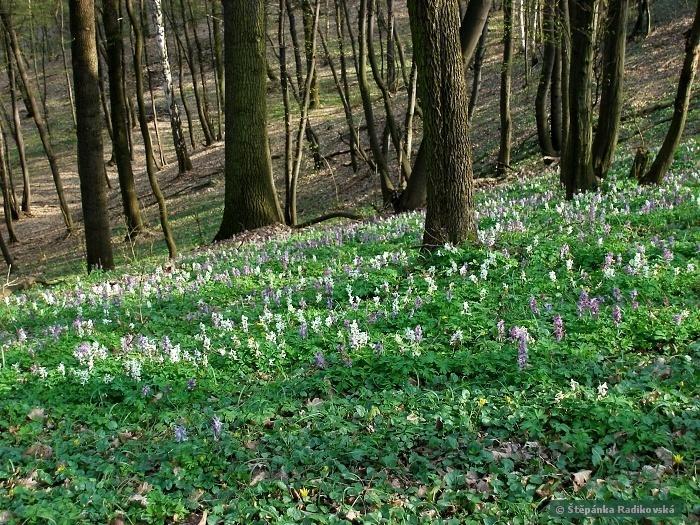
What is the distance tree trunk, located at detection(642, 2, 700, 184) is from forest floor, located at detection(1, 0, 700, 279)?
4094 mm

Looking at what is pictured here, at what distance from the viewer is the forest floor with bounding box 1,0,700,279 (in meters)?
19.4

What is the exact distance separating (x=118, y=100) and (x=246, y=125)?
6648mm

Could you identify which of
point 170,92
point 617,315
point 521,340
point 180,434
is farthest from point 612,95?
point 170,92

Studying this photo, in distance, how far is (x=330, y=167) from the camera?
21.7m

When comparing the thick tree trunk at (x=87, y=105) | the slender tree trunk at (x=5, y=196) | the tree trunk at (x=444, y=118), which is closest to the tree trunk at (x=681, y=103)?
the tree trunk at (x=444, y=118)

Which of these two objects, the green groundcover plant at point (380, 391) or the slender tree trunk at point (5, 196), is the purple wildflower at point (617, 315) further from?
the slender tree trunk at point (5, 196)

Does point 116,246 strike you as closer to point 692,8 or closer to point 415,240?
point 415,240

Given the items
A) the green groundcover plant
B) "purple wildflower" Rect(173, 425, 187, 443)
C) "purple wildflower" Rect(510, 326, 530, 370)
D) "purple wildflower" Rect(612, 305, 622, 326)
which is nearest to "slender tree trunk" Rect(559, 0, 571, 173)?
the green groundcover plant

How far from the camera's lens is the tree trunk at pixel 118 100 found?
1631cm

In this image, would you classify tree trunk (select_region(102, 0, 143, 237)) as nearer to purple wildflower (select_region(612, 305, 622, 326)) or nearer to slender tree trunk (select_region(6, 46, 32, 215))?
slender tree trunk (select_region(6, 46, 32, 215))

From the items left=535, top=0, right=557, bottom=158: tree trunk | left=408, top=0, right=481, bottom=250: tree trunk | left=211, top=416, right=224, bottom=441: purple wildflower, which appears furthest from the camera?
left=535, top=0, right=557, bottom=158: tree trunk

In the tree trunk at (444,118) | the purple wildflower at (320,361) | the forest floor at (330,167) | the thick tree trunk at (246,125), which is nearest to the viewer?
the purple wildflower at (320,361)

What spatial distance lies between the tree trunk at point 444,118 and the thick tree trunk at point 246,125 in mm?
7464

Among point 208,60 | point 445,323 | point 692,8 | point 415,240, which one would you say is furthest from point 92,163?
point 208,60
